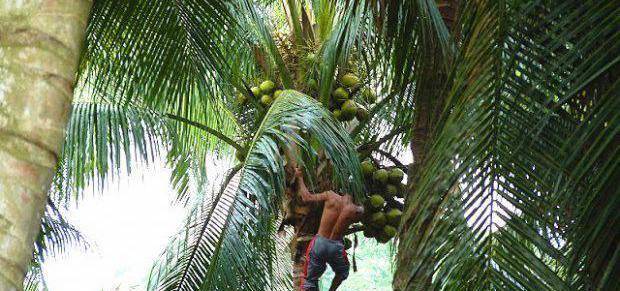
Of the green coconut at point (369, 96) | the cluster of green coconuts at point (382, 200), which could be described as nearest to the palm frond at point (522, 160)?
the cluster of green coconuts at point (382, 200)

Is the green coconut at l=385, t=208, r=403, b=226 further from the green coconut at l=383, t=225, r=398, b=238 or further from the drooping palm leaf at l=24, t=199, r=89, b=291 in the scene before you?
the drooping palm leaf at l=24, t=199, r=89, b=291

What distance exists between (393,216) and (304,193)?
58 centimetres

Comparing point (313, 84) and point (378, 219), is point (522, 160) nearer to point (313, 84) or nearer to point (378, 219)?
point (378, 219)

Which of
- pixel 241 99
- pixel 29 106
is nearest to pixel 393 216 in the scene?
pixel 241 99

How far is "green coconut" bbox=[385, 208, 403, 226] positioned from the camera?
531cm

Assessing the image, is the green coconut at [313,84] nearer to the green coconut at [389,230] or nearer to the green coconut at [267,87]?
the green coconut at [267,87]

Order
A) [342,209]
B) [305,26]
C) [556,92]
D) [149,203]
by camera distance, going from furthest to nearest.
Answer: [149,203] < [305,26] < [342,209] < [556,92]

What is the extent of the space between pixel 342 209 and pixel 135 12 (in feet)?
4.98

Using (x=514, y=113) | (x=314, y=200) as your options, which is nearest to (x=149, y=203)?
(x=314, y=200)

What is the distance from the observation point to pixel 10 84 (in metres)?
1.74

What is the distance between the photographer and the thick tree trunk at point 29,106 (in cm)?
161

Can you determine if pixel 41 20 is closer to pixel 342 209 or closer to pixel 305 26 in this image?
pixel 342 209

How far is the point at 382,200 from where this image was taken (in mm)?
5305

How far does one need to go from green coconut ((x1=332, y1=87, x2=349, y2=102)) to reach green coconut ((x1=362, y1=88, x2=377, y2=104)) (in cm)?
25
